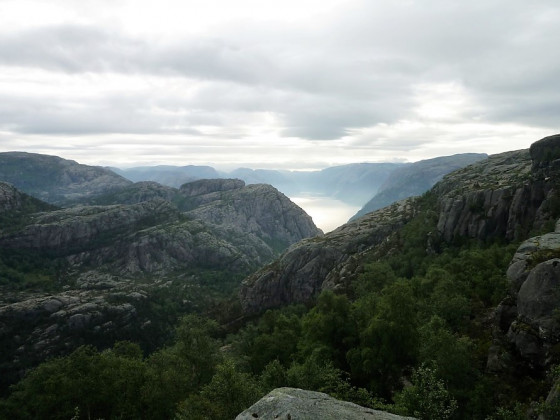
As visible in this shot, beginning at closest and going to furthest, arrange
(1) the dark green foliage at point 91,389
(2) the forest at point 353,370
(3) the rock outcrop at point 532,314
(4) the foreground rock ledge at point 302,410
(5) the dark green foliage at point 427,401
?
(4) the foreground rock ledge at point 302,410 < (5) the dark green foliage at point 427,401 < (3) the rock outcrop at point 532,314 < (2) the forest at point 353,370 < (1) the dark green foliage at point 91,389

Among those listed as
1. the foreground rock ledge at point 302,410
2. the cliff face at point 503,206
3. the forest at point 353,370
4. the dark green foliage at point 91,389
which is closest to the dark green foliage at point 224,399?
the forest at point 353,370

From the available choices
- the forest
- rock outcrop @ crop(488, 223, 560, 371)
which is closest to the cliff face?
the forest

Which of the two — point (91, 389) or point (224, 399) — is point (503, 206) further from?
point (91, 389)

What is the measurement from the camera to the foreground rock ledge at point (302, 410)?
973 inches

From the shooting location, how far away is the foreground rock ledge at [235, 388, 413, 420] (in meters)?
24.7

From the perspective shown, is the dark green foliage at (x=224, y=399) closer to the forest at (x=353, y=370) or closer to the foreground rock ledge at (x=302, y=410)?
the forest at (x=353, y=370)

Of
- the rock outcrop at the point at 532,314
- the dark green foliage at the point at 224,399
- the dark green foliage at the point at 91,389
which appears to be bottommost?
the dark green foliage at the point at 91,389

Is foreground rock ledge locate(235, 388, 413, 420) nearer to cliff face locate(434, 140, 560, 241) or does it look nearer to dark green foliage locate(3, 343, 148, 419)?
dark green foliage locate(3, 343, 148, 419)

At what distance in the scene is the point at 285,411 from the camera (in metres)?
24.9

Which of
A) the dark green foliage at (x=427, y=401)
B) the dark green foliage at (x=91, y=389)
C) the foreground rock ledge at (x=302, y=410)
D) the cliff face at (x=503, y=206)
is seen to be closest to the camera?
the foreground rock ledge at (x=302, y=410)

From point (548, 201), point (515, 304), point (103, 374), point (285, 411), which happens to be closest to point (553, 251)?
point (515, 304)

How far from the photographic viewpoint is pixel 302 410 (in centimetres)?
2497

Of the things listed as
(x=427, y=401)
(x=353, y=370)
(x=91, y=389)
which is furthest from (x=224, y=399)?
(x=91, y=389)

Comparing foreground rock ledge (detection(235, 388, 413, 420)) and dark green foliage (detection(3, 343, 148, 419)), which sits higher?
Result: foreground rock ledge (detection(235, 388, 413, 420))
